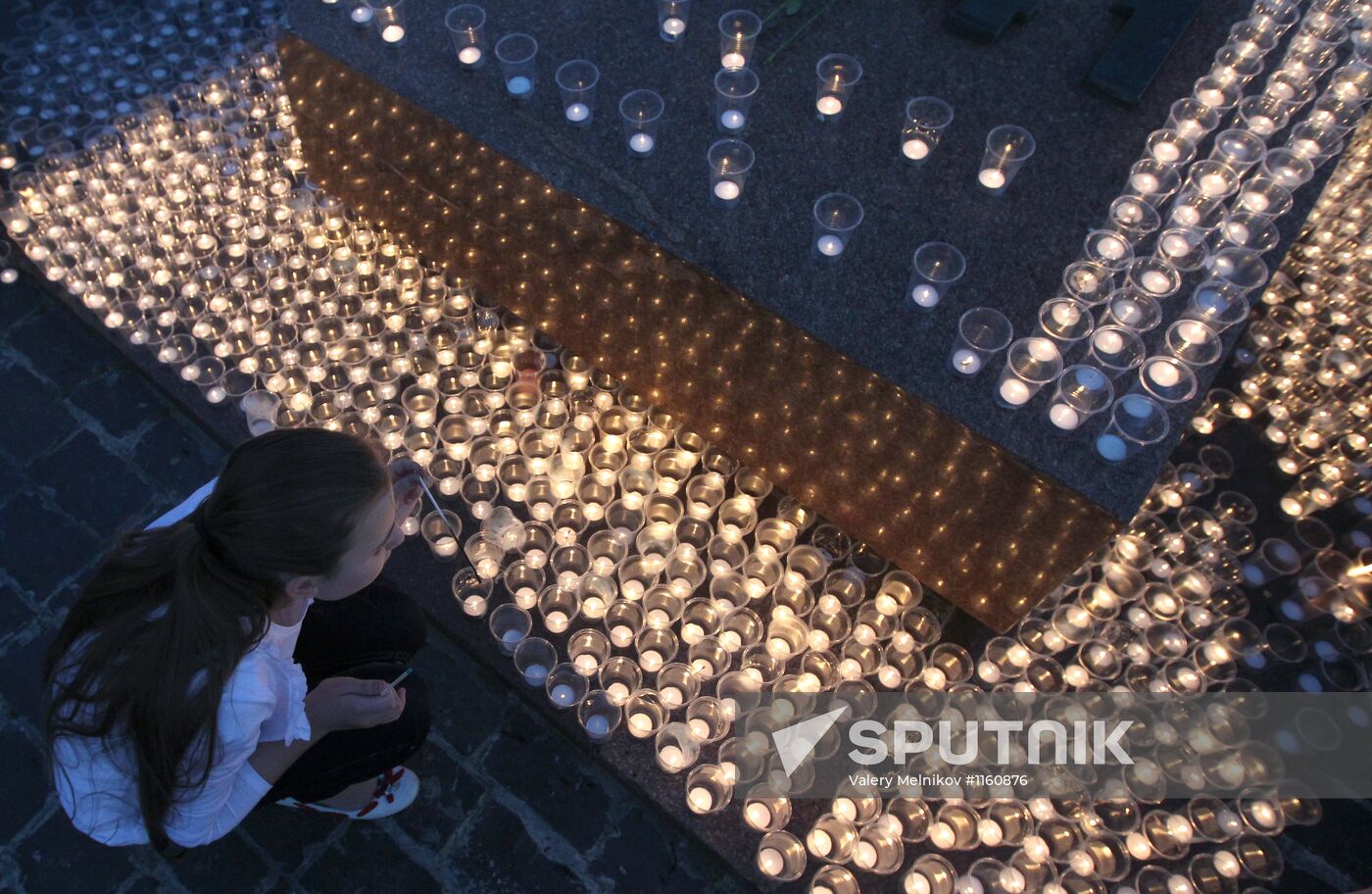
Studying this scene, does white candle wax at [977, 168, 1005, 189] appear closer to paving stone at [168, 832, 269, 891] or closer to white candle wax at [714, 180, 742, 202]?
white candle wax at [714, 180, 742, 202]

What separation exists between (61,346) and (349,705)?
3141 mm

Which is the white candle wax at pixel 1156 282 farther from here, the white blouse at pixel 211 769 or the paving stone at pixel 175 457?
the paving stone at pixel 175 457

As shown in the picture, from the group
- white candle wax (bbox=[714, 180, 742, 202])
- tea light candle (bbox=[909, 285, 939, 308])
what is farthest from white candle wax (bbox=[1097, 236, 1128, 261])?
white candle wax (bbox=[714, 180, 742, 202])

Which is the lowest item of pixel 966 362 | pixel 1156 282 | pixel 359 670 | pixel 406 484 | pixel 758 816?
pixel 758 816

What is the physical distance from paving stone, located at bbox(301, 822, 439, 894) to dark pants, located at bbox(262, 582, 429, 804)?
1.70 ft

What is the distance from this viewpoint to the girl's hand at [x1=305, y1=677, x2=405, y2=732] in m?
2.73

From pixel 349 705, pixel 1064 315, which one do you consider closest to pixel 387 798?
pixel 349 705

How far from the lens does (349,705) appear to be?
8.98 feet

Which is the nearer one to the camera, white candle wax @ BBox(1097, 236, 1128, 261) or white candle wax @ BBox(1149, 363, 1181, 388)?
white candle wax @ BBox(1149, 363, 1181, 388)

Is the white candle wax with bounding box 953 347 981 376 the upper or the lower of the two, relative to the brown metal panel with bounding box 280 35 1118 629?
upper

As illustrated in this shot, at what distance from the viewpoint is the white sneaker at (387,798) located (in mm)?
3342

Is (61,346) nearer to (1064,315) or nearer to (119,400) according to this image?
(119,400)

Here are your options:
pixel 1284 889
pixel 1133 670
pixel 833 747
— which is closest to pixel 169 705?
pixel 833 747

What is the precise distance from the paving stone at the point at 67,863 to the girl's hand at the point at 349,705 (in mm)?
1280
